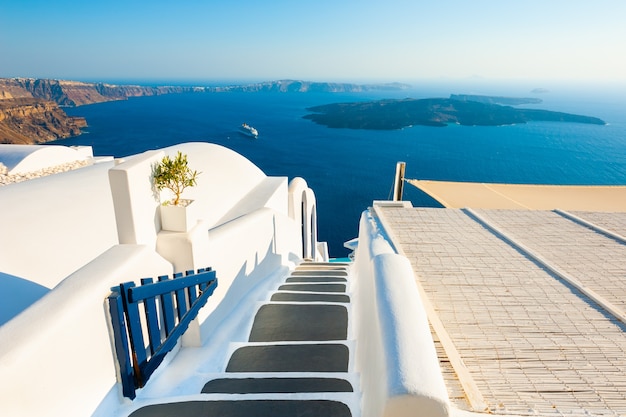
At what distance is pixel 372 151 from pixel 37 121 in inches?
2793

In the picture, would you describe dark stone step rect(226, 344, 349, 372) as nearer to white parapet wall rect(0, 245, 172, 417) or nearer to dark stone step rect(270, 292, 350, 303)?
white parapet wall rect(0, 245, 172, 417)

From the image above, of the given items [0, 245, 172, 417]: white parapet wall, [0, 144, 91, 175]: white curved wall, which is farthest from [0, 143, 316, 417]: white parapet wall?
[0, 144, 91, 175]: white curved wall

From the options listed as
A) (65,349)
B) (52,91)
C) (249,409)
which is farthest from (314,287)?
(52,91)

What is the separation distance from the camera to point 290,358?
12.4 feet

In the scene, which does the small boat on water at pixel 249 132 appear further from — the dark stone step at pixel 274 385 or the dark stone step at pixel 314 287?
the dark stone step at pixel 274 385

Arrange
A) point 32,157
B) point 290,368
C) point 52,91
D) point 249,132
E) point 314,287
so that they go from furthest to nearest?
point 52,91 < point 249,132 < point 32,157 < point 314,287 < point 290,368

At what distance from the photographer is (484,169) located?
200 feet

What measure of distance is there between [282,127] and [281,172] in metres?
41.1

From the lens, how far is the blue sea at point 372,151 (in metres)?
51.7

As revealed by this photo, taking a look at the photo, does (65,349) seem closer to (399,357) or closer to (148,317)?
(148,317)

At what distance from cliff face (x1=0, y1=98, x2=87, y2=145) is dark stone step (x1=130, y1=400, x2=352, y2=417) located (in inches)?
3320

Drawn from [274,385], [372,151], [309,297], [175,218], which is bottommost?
[372,151]

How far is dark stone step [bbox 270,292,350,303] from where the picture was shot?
18.6 ft

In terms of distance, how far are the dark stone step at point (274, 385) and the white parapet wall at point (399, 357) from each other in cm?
27
